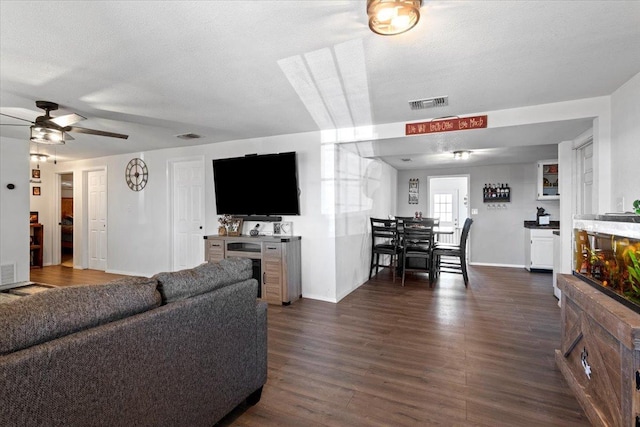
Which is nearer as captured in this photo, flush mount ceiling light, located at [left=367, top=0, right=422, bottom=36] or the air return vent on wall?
flush mount ceiling light, located at [left=367, top=0, right=422, bottom=36]

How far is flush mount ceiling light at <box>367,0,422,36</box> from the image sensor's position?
1.54 m

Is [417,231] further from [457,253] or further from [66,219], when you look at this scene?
[66,219]

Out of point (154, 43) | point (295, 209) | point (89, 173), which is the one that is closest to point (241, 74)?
point (154, 43)

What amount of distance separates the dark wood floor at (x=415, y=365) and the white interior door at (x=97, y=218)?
4.50 m

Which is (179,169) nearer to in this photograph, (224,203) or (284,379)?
(224,203)

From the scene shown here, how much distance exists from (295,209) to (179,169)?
2.41m

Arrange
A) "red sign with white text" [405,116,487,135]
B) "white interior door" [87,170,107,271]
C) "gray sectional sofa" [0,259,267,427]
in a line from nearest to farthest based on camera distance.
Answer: "gray sectional sofa" [0,259,267,427] < "red sign with white text" [405,116,487,135] < "white interior door" [87,170,107,271]

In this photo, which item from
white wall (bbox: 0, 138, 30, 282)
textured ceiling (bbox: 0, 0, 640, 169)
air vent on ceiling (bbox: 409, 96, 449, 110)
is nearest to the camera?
textured ceiling (bbox: 0, 0, 640, 169)

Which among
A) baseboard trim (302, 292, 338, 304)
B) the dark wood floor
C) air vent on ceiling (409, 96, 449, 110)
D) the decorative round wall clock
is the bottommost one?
the dark wood floor

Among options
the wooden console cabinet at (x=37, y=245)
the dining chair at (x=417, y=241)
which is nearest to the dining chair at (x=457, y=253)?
the dining chair at (x=417, y=241)

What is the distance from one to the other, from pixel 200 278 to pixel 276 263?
244 centimetres

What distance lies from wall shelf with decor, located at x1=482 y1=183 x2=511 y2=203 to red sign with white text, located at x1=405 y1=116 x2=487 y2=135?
3.96 m

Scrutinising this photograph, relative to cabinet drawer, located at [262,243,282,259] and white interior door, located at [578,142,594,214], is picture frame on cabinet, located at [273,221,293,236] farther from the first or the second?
white interior door, located at [578,142,594,214]

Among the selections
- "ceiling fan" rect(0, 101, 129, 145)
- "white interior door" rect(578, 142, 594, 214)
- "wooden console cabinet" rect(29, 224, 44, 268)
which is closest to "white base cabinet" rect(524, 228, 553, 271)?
"white interior door" rect(578, 142, 594, 214)
